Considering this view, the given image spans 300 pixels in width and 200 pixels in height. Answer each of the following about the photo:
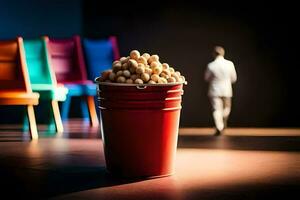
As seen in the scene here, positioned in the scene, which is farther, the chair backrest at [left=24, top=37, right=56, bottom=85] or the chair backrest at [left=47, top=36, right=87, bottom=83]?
the chair backrest at [left=47, top=36, right=87, bottom=83]

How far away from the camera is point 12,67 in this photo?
746 centimetres

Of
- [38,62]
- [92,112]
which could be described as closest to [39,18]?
[38,62]

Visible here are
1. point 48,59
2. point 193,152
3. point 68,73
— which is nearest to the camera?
point 193,152

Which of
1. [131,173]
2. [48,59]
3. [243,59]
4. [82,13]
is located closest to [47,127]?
[48,59]

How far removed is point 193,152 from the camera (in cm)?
618

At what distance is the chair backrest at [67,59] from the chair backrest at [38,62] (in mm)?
544

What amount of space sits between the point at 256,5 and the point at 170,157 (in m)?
4.67

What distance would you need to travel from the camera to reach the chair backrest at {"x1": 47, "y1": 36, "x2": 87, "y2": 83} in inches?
352

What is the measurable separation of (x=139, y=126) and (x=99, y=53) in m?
4.62

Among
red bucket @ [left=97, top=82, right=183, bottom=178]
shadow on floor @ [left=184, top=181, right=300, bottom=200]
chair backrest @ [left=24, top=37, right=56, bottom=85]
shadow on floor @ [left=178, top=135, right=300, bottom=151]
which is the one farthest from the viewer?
chair backrest @ [left=24, top=37, right=56, bottom=85]

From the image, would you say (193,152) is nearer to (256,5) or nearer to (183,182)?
(183,182)

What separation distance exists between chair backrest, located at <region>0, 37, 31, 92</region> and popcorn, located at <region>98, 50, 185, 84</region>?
2.51 m

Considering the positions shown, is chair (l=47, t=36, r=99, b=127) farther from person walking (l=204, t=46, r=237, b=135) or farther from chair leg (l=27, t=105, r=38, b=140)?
person walking (l=204, t=46, r=237, b=135)

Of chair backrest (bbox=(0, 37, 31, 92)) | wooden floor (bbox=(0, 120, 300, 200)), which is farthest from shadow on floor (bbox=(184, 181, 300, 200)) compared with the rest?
chair backrest (bbox=(0, 37, 31, 92))
